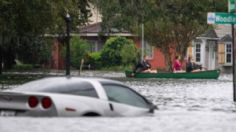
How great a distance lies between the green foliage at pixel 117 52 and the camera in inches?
2884

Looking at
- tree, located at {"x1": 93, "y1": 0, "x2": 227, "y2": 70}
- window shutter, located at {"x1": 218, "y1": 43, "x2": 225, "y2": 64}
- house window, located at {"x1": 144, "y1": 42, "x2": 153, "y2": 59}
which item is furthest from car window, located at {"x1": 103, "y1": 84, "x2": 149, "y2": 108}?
window shutter, located at {"x1": 218, "y1": 43, "x2": 225, "y2": 64}

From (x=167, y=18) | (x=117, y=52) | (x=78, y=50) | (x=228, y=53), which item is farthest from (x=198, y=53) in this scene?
(x=167, y=18)

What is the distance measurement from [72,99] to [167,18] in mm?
42162

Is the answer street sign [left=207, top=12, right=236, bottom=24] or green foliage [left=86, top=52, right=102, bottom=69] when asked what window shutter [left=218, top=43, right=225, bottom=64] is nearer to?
green foliage [left=86, top=52, right=102, bottom=69]

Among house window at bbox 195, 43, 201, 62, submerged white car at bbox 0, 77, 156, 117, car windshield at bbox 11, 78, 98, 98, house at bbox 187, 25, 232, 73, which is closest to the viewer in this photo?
submerged white car at bbox 0, 77, 156, 117

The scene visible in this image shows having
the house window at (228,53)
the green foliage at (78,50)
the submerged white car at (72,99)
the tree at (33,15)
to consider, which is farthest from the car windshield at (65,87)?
the house window at (228,53)

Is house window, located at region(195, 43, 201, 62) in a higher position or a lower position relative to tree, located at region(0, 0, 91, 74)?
lower

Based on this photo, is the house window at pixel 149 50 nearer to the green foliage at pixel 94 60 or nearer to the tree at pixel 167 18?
the tree at pixel 167 18

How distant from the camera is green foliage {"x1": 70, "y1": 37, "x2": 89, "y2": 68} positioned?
75169 mm

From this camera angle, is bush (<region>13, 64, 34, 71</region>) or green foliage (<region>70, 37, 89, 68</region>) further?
bush (<region>13, 64, 34, 71</region>)

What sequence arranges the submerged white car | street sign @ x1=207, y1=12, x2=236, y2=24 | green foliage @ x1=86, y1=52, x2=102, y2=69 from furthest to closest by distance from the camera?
green foliage @ x1=86, y1=52, x2=102, y2=69, street sign @ x1=207, y1=12, x2=236, y2=24, the submerged white car

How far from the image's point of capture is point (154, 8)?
54094 millimetres

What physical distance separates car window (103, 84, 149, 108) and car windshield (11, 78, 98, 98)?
450 mm

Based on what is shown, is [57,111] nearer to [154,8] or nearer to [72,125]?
[72,125]
